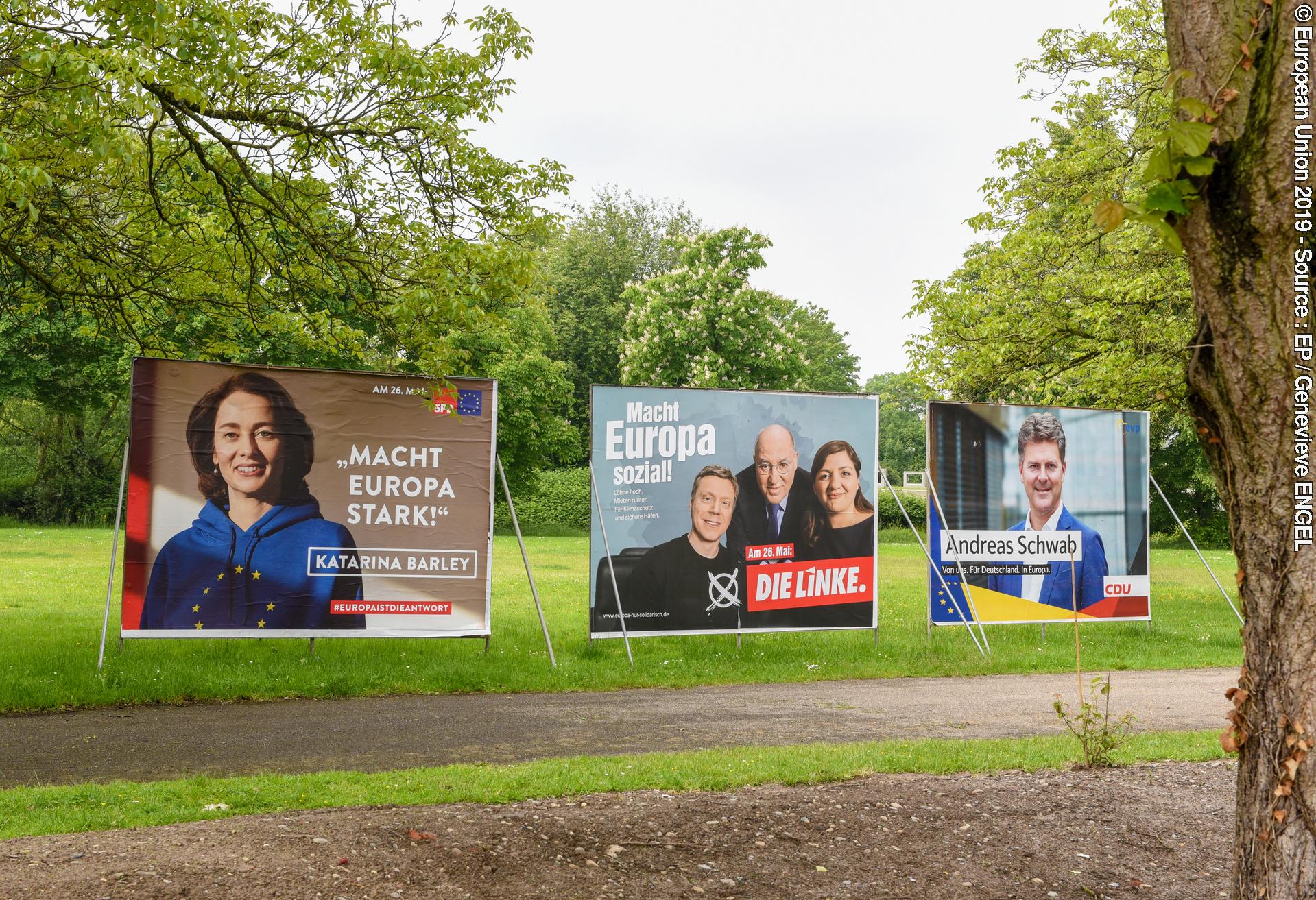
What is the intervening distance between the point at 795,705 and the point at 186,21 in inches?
316

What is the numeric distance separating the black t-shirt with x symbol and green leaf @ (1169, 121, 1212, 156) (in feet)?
32.2

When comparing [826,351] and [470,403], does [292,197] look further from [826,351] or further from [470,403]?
[826,351]

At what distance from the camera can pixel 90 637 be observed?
12.9 meters

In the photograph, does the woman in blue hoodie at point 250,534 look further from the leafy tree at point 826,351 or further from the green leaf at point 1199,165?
the leafy tree at point 826,351

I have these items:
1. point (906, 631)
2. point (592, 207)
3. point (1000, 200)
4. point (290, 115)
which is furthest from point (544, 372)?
point (290, 115)

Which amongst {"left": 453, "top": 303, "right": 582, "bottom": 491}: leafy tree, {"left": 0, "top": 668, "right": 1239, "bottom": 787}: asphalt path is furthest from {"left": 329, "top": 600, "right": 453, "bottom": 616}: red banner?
{"left": 453, "top": 303, "right": 582, "bottom": 491}: leafy tree

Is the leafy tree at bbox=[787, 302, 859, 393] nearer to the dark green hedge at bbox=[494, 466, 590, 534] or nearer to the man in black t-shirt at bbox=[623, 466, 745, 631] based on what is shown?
the dark green hedge at bbox=[494, 466, 590, 534]

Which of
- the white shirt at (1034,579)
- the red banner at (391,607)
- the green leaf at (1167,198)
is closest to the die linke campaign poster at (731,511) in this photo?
the red banner at (391,607)

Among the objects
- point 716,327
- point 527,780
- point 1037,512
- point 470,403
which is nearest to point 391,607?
point 470,403

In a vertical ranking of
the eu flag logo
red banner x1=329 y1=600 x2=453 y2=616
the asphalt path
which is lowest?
the asphalt path

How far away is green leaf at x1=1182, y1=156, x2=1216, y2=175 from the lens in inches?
135

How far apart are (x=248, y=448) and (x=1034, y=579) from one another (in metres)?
10.5

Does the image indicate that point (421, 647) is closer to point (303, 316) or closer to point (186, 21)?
point (303, 316)

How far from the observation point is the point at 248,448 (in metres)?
11.2
